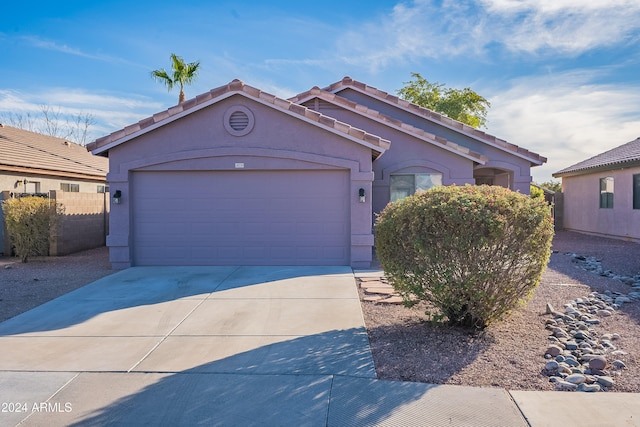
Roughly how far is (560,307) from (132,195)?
925 cm

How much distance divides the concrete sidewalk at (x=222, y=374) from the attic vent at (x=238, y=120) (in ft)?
15.0

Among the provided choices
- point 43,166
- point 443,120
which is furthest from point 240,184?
point 43,166

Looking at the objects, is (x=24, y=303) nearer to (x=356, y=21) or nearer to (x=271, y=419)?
(x=271, y=419)

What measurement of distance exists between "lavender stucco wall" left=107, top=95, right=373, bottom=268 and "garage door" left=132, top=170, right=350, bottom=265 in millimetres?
250

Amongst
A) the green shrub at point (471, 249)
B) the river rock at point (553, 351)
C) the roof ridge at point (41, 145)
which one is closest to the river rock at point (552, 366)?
the river rock at point (553, 351)

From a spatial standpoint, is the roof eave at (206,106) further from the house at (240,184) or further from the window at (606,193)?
the window at (606,193)

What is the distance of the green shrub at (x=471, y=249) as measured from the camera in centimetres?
504

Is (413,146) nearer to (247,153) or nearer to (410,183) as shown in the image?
(410,183)

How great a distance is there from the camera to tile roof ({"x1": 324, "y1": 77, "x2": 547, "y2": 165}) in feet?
47.6

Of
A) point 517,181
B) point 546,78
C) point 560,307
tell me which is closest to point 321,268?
point 560,307

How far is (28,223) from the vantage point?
1199 centimetres

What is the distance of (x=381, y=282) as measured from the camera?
876 centimetres

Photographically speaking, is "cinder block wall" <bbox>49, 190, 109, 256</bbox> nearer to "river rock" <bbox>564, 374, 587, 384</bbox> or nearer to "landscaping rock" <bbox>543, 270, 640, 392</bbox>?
"landscaping rock" <bbox>543, 270, 640, 392</bbox>

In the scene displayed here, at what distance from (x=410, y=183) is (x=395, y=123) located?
1.82 metres
